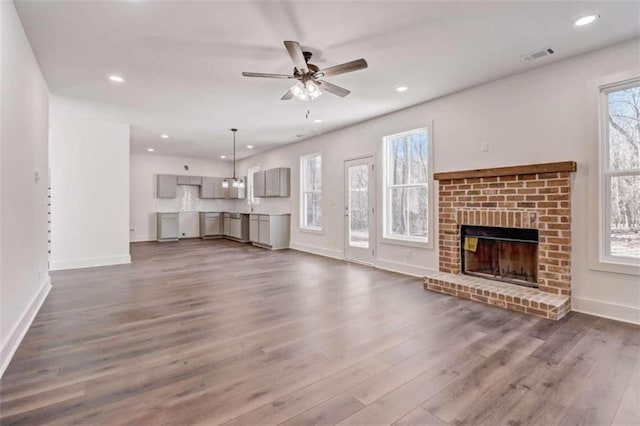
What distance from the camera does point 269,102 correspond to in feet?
15.8

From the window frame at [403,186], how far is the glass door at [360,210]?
0.84 ft

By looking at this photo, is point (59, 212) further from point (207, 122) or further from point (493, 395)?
point (493, 395)

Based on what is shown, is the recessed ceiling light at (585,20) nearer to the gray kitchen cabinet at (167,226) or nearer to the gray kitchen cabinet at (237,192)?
the gray kitchen cabinet at (237,192)

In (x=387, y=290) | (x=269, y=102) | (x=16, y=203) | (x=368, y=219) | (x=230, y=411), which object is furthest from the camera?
(x=368, y=219)

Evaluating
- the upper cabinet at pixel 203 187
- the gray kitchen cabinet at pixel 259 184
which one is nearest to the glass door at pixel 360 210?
the gray kitchen cabinet at pixel 259 184

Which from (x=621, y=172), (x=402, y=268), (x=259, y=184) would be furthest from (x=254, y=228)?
(x=621, y=172)

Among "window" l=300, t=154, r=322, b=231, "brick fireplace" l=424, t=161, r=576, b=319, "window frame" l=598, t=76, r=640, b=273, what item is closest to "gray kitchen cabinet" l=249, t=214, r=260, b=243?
"window" l=300, t=154, r=322, b=231

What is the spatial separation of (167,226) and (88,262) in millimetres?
3881

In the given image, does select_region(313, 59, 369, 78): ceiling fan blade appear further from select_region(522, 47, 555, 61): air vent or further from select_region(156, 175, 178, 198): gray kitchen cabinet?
select_region(156, 175, 178, 198): gray kitchen cabinet

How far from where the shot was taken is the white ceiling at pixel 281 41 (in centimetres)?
254

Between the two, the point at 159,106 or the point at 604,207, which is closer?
the point at 604,207

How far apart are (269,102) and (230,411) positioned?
4.16 metres

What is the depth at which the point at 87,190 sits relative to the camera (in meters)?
5.71

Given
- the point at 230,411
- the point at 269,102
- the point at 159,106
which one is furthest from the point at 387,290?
the point at 159,106
